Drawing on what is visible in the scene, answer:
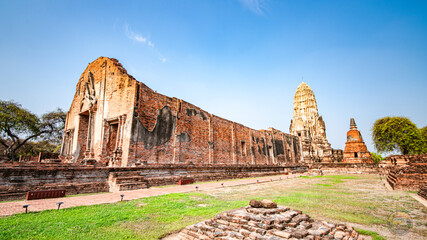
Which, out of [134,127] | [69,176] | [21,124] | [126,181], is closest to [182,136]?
[134,127]

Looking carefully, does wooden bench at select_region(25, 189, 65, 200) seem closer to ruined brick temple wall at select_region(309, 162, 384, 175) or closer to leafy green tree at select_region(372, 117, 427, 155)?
ruined brick temple wall at select_region(309, 162, 384, 175)

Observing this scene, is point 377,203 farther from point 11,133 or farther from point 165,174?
point 11,133

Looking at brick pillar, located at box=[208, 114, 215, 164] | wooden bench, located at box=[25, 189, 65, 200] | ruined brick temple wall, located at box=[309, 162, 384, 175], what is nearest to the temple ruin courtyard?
wooden bench, located at box=[25, 189, 65, 200]

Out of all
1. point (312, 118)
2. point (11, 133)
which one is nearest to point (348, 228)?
point (11, 133)

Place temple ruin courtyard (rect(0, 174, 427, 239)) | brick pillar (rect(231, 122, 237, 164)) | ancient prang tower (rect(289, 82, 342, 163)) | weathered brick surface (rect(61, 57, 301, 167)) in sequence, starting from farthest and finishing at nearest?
ancient prang tower (rect(289, 82, 342, 163)) < brick pillar (rect(231, 122, 237, 164)) < weathered brick surface (rect(61, 57, 301, 167)) < temple ruin courtyard (rect(0, 174, 427, 239))

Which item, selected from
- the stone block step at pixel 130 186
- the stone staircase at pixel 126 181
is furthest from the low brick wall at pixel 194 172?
the stone block step at pixel 130 186

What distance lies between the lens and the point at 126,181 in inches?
349

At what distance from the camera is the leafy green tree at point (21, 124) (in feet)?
67.2

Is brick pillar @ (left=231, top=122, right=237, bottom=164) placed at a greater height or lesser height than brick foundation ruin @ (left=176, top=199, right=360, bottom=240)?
greater

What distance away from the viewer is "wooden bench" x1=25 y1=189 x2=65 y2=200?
6.31m

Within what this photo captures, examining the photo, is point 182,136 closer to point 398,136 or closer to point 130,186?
point 130,186

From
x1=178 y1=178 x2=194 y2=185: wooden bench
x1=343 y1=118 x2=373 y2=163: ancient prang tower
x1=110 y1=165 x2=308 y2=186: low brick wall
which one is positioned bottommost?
x1=178 y1=178 x2=194 y2=185: wooden bench

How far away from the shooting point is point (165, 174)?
11.4 meters

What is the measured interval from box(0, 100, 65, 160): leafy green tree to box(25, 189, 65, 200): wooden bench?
1902 centimetres
